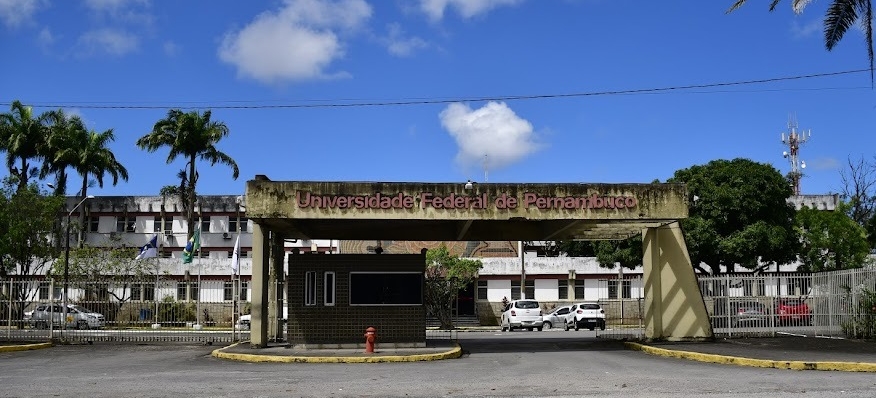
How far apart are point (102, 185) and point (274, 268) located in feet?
129

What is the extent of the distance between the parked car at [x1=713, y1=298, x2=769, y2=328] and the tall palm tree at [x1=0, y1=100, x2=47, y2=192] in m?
45.5

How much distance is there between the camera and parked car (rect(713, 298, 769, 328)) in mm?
26875

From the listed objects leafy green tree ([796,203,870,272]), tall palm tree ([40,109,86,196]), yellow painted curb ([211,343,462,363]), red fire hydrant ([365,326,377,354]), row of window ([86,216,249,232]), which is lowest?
yellow painted curb ([211,343,462,363])

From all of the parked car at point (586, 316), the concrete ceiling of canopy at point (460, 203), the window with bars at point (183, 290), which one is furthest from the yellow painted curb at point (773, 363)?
the parked car at point (586, 316)

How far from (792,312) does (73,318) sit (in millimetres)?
23572

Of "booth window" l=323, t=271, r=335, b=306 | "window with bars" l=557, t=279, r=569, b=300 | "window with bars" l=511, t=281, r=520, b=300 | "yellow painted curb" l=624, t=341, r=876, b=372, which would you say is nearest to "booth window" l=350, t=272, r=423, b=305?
"booth window" l=323, t=271, r=335, b=306

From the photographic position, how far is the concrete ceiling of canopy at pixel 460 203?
826 inches

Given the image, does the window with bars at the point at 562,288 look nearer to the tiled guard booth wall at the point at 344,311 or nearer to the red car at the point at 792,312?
the red car at the point at 792,312

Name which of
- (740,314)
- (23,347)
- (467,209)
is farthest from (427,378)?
(740,314)

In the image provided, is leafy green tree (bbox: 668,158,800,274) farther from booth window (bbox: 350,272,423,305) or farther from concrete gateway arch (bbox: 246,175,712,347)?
booth window (bbox: 350,272,423,305)

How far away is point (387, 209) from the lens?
69.1 ft

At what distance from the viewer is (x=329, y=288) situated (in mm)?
22422

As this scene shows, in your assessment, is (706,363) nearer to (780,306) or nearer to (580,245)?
(780,306)

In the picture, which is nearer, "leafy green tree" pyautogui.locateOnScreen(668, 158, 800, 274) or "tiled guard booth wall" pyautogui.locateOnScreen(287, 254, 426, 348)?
"tiled guard booth wall" pyautogui.locateOnScreen(287, 254, 426, 348)
